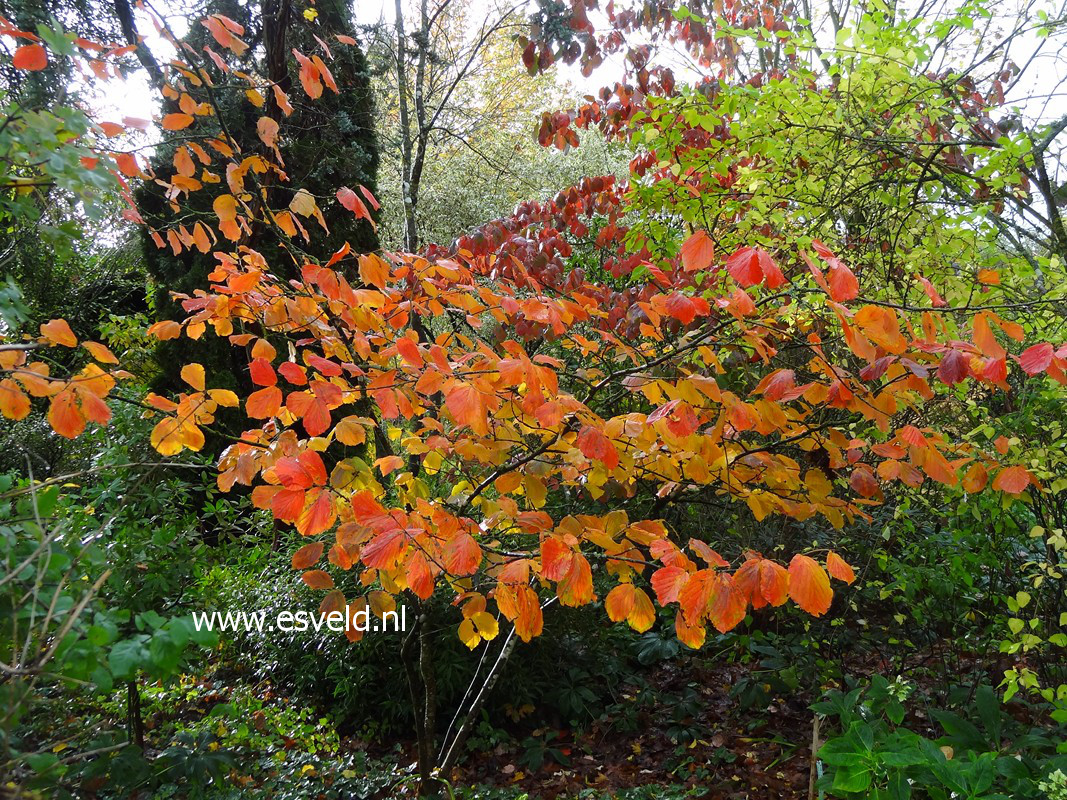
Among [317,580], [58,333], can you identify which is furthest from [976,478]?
[58,333]

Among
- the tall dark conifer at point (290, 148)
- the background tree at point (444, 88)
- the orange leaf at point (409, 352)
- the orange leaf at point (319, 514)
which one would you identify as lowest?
the orange leaf at point (319, 514)

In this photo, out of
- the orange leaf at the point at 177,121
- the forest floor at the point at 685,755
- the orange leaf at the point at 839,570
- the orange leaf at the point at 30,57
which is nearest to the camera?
the orange leaf at the point at 839,570

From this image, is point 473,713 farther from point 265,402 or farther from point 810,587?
point 810,587

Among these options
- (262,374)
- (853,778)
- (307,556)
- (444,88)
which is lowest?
(853,778)

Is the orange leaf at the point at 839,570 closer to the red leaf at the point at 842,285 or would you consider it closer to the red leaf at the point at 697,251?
the red leaf at the point at 842,285

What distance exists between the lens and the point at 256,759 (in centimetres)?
262

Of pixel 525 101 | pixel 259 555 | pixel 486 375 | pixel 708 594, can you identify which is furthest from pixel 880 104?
pixel 525 101

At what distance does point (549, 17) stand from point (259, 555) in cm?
376

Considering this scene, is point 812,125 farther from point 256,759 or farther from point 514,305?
point 256,759

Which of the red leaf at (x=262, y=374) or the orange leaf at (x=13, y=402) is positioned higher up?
the red leaf at (x=262, y=374)

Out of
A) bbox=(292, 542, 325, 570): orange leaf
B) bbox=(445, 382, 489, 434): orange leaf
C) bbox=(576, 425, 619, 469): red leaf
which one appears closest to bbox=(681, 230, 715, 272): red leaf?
bbox=(576, 425, 619, 469): red leaf

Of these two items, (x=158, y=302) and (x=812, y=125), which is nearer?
(x=812, y=125)

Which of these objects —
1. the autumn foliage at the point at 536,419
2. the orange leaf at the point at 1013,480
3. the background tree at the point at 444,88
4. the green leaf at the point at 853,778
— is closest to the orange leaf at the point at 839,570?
the autumn foliage at the point at 536,419

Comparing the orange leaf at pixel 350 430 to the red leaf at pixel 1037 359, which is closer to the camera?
the red leaf at pixel 1037 359
